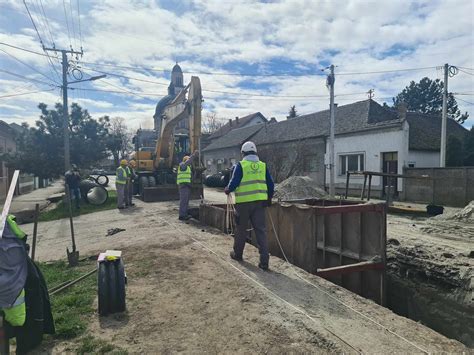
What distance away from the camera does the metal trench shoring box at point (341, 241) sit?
5922 mm

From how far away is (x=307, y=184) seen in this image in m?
15.7

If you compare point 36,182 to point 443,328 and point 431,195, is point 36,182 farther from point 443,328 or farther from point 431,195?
point 443,328

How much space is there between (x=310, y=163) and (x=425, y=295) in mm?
17292

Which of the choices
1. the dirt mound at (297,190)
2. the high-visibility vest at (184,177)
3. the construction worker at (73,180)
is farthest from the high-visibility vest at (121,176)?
the dirt mound at (297,190)

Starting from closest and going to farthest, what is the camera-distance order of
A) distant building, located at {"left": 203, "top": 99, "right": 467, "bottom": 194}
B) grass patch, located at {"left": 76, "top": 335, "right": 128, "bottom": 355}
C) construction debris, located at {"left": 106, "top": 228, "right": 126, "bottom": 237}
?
grass patch, located at {"left": 76, "top": 335, "right": 128, "bottom": 355} → construction debris, located at {"left": 106, "top": 228, "right": 126, "bottom": 237} → distant building, located at {"left": 203, "top": 99, "right": 467, "bottom": 194}

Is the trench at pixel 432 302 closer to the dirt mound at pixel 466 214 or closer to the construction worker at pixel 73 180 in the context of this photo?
the dirt mound at pixel 466 214

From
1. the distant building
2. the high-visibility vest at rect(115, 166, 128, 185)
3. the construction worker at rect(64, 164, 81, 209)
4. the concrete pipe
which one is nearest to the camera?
the high-visibility vest at rect(115, 166, 128, 185)

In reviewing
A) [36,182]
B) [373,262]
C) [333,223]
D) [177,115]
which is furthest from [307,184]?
[36,182]

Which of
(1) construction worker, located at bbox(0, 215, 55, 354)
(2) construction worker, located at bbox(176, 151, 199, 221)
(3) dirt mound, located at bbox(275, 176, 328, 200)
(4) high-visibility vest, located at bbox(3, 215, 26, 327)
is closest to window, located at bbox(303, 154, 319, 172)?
(3) dirt mound, located at bbox(275, 176, 328, 200)

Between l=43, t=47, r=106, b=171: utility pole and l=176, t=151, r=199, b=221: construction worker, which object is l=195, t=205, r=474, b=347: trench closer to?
l=176, t=151, r=199, b=221: construction worker

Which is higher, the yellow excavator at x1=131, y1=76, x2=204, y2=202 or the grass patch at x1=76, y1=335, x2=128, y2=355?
the yellow excavator at x1=131, y1=76, x2=204, y2=202

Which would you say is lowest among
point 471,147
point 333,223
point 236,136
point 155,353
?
point 155,353

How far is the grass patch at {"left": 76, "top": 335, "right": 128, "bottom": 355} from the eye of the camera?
3.23 metres

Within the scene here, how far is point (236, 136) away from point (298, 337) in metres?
34.5
